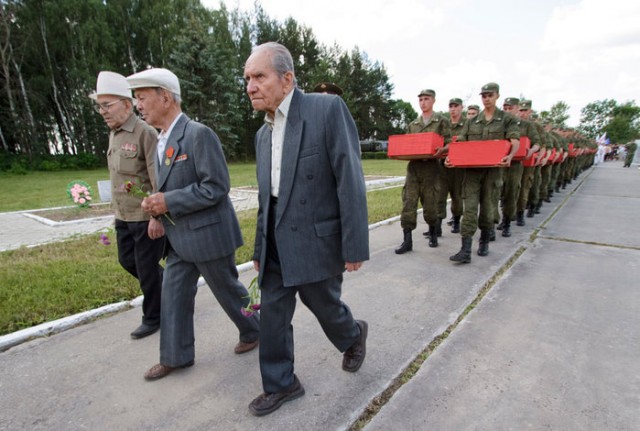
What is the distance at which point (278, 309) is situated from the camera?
200 centimetres

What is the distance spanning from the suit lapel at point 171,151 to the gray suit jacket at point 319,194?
2.68 ft

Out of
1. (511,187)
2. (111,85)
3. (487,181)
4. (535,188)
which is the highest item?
(111,85)

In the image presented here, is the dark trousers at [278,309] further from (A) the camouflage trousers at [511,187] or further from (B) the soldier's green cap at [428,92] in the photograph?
(A) the camouflage trousers at [511,187]

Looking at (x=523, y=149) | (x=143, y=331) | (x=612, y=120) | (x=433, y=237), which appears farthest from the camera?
(x=612, y=120)

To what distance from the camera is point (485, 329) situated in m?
2.84

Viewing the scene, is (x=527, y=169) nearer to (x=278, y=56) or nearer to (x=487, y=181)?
(x=487, y=181)

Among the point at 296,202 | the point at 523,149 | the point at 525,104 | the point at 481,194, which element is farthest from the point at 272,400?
the point at 525,104

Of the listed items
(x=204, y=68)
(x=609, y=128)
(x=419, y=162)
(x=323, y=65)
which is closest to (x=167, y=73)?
(x=419, y=162)

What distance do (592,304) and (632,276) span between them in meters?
1.19

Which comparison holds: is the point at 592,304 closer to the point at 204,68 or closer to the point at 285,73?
the point at 285,73

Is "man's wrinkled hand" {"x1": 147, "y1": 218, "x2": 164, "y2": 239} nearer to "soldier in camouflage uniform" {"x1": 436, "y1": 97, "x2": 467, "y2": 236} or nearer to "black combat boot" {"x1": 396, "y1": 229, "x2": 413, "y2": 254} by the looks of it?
"black combat boot" {"x1": 396, "y1": 229, "x2": 413, "y2": 254}

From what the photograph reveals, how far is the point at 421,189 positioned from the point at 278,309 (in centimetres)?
352

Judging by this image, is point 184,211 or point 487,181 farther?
point 487,181

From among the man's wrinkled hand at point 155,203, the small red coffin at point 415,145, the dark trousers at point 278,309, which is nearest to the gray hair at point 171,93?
the man's wrinkled hand at point 155,203
